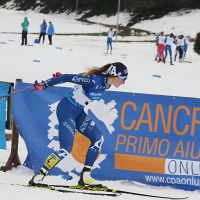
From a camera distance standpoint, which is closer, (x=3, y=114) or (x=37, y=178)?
(x=37, y=178)

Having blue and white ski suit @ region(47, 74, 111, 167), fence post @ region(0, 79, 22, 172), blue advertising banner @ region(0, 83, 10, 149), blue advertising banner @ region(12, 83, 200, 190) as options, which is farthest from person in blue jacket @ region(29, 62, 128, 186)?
blue advertising banner @ region(0, 83, 10, 149)

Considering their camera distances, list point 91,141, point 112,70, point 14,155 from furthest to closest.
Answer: point 14,155 < point 91,141 < point 112,70

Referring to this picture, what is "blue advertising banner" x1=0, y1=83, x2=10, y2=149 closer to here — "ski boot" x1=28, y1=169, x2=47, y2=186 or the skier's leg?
→ "ski boot" x1=28, y1=169, x2=47, y2=186

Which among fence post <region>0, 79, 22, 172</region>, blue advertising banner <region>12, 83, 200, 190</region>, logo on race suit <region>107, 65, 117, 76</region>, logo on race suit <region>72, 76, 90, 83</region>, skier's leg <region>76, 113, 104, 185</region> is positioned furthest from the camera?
fence post <region>0, 79, 22, 172</region>

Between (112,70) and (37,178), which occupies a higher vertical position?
(112,70)

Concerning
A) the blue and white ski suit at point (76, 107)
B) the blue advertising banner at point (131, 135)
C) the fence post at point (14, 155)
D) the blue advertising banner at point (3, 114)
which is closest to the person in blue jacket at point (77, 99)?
the blue and white ski suit at point (76, 107)

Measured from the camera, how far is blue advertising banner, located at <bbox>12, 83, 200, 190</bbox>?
7.09 metres

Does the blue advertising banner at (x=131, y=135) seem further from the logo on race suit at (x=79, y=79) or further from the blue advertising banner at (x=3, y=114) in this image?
the logo on race suit at (x=79, y=79)

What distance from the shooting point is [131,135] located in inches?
285

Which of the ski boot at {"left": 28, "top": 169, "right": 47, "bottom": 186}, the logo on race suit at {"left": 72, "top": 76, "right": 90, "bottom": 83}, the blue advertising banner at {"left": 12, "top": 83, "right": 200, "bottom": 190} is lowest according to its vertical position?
the ski boot at {"left": 28, "top": 169, "right": 47, "bottom": 186}

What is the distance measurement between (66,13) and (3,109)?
8385cm

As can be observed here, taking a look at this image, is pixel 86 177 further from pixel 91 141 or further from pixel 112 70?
pixel 112 70

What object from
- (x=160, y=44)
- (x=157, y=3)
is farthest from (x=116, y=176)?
(x=157, y=3)

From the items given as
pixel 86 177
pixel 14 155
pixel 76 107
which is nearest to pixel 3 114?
pixel 14 155
